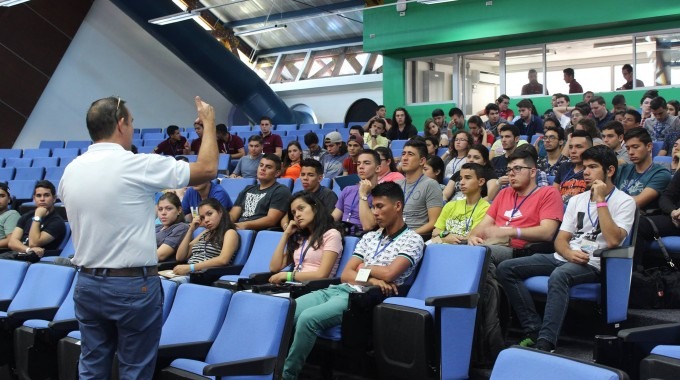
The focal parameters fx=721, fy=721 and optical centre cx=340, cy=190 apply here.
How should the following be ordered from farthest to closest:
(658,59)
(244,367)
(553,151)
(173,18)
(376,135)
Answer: (173,18) → (658,59) → (376,135) → (553,151) → (244,367)

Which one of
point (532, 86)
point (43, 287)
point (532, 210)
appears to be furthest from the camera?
point (532, 86)

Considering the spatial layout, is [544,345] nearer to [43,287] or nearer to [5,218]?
[43,287]

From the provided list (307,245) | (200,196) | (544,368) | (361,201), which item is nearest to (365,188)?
(361,201)

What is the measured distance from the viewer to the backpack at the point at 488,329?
334 centimetres

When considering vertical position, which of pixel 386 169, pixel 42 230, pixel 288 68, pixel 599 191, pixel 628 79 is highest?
pixel 288 68

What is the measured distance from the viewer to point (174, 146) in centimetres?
1012

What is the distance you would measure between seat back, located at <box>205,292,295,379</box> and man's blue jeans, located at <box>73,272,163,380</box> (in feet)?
1.20

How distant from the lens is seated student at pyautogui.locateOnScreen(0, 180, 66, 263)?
18.9 ft

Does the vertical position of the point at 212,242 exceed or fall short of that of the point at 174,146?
it falls short

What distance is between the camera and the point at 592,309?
3.71m

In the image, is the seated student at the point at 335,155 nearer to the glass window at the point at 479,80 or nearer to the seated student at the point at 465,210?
the seated student at the point at 465,210

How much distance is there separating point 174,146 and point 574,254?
7438 mm

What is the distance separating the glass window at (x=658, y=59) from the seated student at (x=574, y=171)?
5.97 m

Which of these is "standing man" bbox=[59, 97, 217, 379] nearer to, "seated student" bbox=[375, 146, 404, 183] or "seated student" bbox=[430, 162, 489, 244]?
"seated student" bbox=[430, 162, 489, 244]
